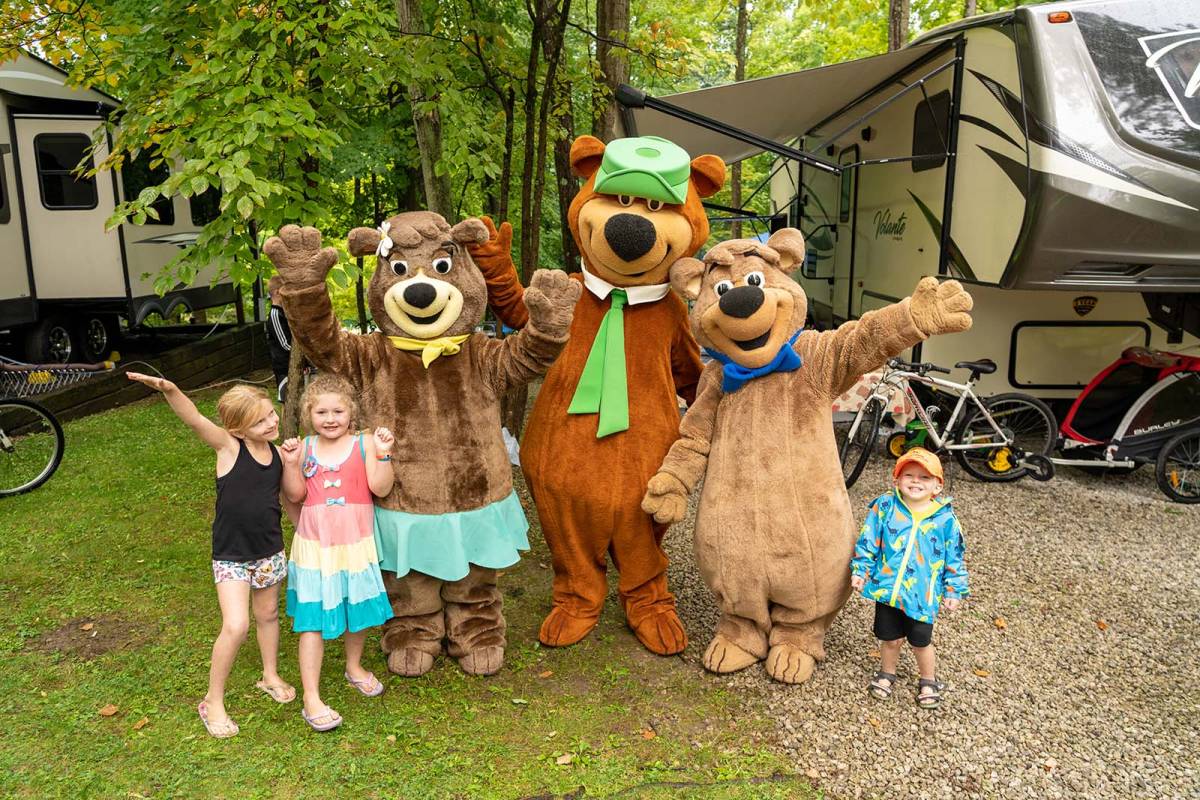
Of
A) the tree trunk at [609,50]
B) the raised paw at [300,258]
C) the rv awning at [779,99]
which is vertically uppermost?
the tree trunk at [609,50]

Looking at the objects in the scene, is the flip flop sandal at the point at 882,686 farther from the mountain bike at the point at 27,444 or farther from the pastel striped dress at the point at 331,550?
the mountain bike at the point at 27,444

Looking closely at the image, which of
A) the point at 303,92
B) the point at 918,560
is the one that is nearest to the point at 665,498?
the point at 918,560

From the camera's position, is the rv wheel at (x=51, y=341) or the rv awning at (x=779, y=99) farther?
the rv wheel at (x=51, y=341)

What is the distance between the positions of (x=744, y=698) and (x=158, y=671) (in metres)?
2.50

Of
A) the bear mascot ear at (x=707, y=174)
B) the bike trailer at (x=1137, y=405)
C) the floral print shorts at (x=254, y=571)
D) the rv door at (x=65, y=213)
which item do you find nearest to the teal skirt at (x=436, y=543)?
the floral print shorts at (x=254, y=571)

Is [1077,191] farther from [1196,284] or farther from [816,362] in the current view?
[816,362]

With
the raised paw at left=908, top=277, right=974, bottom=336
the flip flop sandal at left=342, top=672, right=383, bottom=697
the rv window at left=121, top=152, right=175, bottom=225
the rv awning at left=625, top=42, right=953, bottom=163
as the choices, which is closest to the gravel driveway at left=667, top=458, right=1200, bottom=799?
the flip flop sandal at left=342, top=672, right=383, bottom=697

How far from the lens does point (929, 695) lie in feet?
11.1

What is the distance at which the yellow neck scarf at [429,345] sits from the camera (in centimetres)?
322

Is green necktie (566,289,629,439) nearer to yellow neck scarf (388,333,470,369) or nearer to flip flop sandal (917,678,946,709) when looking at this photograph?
yellow neck scarf (388,333,470,369)

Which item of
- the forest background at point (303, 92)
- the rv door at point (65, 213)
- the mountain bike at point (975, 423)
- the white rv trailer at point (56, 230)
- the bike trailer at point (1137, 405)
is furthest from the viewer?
the rv door at point (65, 213)

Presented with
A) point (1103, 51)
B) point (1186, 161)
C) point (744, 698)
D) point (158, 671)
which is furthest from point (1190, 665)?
point (158, 671)

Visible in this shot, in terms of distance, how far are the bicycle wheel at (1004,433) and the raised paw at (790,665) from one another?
11.7 ft

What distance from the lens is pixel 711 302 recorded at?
10.9ft
